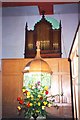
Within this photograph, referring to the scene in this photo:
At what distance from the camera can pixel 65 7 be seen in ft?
21.5

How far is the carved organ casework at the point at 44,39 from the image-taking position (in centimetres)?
688

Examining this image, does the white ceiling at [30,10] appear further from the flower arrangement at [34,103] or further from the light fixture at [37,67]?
the flower arrangement at [34,103]

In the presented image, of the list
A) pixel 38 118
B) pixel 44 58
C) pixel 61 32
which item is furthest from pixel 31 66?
pixel 38 118

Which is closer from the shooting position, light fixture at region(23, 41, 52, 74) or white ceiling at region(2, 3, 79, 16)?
light fixture at region(23, 41, 52, 74)

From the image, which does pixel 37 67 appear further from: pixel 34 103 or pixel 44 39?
pixel 34 103

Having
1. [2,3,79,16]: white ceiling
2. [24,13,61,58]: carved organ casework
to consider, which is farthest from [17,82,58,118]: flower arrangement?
[2,3,79,16]: white ceiling

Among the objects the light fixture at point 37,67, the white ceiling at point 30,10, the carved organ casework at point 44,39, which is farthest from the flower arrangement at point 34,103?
the white ceiling at point 30,10

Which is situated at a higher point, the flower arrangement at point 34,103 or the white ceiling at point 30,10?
→ the white ceiling at point 30,10

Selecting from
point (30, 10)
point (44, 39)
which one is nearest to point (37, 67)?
point (44, 39)

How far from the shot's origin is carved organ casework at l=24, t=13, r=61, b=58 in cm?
688

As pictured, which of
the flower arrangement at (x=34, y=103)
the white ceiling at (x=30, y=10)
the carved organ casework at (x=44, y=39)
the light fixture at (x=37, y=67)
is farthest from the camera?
the carved organ casework at (x=44, y=39)

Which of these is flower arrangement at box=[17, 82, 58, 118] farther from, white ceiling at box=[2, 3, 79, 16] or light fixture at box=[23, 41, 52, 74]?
white ceiling at box=[2, 3, 79, 16]

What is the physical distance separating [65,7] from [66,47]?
3.40 ft

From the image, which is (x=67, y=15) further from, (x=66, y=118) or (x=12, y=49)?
(x=66, y=118)
